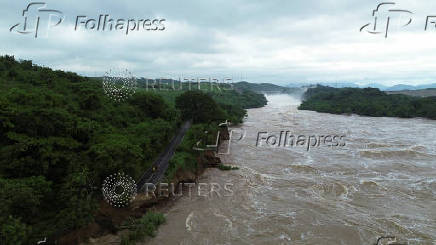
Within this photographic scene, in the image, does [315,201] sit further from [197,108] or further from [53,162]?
[197,108]

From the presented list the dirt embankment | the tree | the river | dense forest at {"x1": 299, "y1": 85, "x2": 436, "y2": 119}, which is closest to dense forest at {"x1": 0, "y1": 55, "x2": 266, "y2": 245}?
the dirt embankment

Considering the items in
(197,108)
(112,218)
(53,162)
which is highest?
(197,108)

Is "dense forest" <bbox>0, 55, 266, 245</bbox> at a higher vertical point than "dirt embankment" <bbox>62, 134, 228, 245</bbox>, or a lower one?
higher

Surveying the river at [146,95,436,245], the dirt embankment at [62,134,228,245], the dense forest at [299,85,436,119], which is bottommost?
the dirt embankment at [62,134,228,245]

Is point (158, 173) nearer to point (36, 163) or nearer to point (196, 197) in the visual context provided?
point (196, 197)

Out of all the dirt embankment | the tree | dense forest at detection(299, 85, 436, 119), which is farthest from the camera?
dense forest at detection(299, 85, 436, 119)

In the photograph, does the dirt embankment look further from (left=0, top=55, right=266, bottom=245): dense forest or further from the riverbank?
(left=0, top=55, right=266, bottom=245): dense forest

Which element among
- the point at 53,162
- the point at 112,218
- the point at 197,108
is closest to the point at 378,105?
the point at 197,108

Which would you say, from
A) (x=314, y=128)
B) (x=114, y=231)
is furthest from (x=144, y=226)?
(x=314, y=128)

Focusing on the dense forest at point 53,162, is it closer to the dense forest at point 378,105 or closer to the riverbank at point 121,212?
the riverbank at point 121,212
